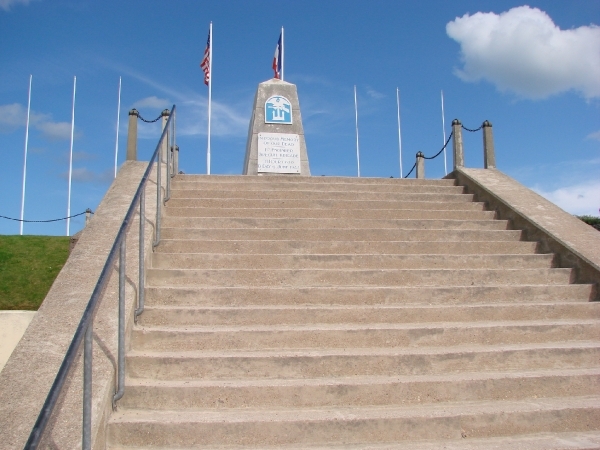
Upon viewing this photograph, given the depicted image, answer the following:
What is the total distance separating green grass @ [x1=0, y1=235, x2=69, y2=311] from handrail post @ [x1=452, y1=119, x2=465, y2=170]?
7093 mm

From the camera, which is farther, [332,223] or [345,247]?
[332,223]

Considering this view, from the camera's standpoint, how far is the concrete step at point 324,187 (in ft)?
25.1

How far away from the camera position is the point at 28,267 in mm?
9117

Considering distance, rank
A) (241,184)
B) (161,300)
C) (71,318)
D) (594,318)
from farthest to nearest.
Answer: (241,184), (594,318), (161,300), (71,318)

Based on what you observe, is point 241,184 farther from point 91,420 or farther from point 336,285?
point 91,420

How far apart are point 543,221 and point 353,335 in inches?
141

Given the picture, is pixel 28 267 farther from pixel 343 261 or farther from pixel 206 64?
pixel 206 64

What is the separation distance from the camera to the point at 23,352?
11.4ft

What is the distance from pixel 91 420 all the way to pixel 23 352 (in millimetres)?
912

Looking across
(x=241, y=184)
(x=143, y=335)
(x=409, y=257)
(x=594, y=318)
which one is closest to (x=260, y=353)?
(x=143, y=335)

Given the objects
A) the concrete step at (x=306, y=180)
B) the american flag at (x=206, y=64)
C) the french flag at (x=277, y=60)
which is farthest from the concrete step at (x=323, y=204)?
the american flag at (x=206, y=64)

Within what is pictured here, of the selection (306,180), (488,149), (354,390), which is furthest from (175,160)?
(354,390)

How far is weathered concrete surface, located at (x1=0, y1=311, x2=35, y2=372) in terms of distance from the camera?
601 centimetres

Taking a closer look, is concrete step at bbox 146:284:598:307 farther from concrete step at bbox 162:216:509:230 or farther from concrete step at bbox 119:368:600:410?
concrete step at bbox 162:216:509:230
